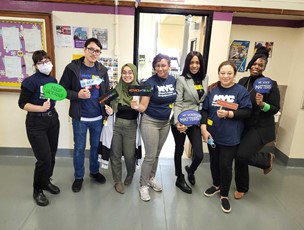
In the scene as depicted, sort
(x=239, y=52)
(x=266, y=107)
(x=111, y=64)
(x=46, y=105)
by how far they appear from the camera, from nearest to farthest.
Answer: (x=46, y=105) → (x=266, y=107) → (x=111, y=64) → (x=239, y=52)

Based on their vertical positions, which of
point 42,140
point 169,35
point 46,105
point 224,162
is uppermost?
point 169,35

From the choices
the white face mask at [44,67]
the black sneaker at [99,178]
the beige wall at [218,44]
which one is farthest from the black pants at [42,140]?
the beige wall at [218,44]

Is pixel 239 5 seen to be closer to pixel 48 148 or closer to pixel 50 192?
pixel 48 148

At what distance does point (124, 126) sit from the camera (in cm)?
229

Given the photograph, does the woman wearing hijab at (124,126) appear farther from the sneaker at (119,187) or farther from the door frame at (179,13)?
the door frame at (179,13)

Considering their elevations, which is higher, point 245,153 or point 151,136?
point 151,136

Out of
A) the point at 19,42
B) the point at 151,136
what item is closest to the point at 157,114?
the point at 151,136

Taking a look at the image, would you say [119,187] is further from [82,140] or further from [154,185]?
[82,140]

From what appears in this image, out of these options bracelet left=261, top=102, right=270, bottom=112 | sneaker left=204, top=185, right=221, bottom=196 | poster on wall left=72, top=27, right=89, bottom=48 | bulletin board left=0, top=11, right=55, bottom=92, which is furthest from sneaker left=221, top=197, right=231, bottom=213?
bulletin board left=0, top=11, right=55, bottom=92

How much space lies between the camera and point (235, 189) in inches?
104

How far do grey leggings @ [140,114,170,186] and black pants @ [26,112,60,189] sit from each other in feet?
2.84

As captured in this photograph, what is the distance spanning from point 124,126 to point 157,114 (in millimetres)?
368

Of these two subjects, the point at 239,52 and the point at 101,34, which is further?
the point at 239,52

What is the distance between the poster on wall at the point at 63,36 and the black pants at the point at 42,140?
1.10 m
